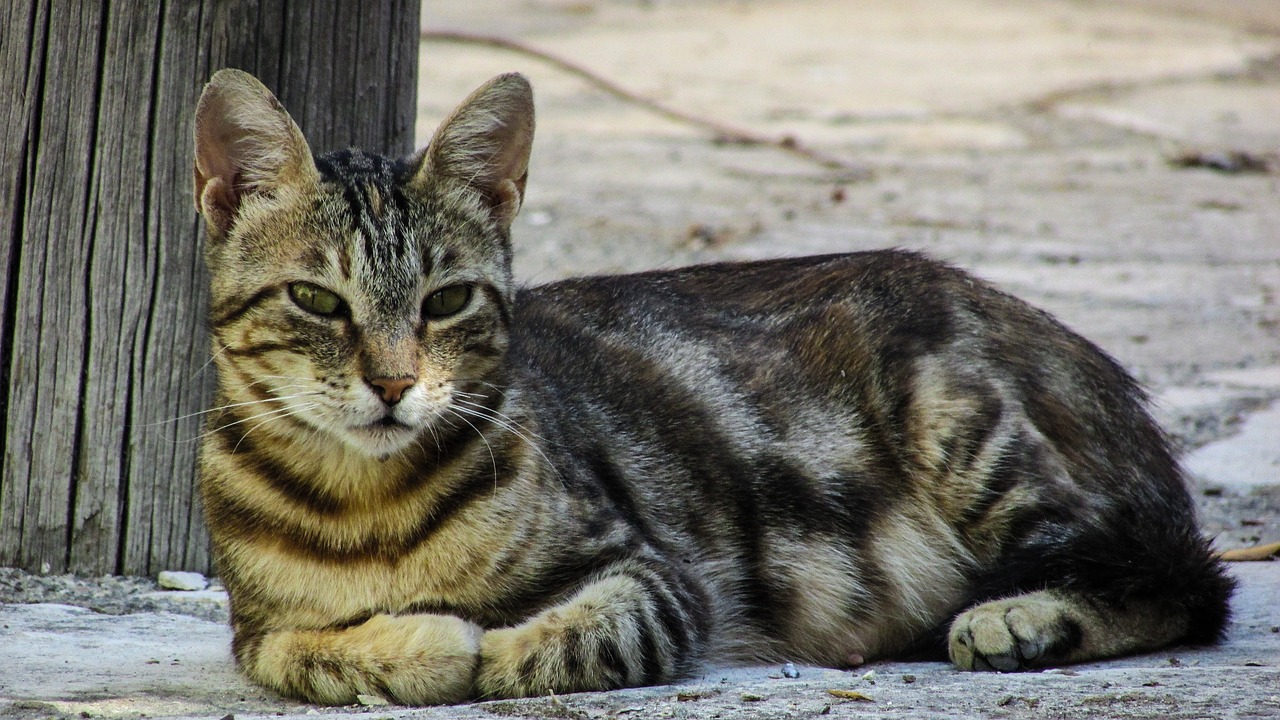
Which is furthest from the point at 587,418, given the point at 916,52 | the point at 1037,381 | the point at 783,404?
the point at 916,52

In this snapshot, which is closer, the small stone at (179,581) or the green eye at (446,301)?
the green eye at (446,301)

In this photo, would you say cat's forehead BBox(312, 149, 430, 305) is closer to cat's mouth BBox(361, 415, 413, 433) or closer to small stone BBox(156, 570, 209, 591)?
cat's mouth BBox(361, 415, 413, 433)

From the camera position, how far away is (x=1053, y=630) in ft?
11.8

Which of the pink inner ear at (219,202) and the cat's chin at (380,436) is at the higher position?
the pink inner ear at (219,202)

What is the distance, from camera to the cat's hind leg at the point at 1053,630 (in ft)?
11.7

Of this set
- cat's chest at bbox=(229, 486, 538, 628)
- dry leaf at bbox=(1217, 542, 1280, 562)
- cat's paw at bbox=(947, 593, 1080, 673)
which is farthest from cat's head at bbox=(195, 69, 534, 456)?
dry leaf at bbox=(1217, 542, 1280, 562)

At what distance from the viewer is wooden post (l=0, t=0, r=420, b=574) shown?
393cm

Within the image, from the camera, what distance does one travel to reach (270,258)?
11.1ft

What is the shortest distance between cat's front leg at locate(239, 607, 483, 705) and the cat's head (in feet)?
1.28

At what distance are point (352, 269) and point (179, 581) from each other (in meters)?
1.40

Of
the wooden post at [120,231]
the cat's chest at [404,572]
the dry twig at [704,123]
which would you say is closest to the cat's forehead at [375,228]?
the cat's chest at [404,572]

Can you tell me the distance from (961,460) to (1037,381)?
0.31 meters

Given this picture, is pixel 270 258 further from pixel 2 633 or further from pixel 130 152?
pixel 2 633

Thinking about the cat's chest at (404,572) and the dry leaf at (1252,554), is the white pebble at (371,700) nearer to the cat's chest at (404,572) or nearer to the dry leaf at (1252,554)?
the cat's chest at (404,572)
